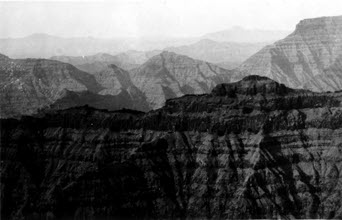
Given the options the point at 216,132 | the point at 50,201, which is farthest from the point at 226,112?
the point at 50,201

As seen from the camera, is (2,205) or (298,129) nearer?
(2,205)

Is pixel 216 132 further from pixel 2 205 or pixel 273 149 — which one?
pixel 2 205

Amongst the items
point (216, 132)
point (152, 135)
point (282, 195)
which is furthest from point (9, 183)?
point (282, 195)

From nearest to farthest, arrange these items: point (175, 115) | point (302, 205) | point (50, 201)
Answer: point (50, 201) → point (302, 205) → point (175, 115)

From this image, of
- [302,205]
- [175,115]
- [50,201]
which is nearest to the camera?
[50,201]

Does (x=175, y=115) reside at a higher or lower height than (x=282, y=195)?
higher

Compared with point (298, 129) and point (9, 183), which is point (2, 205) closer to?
point (9, 183)
